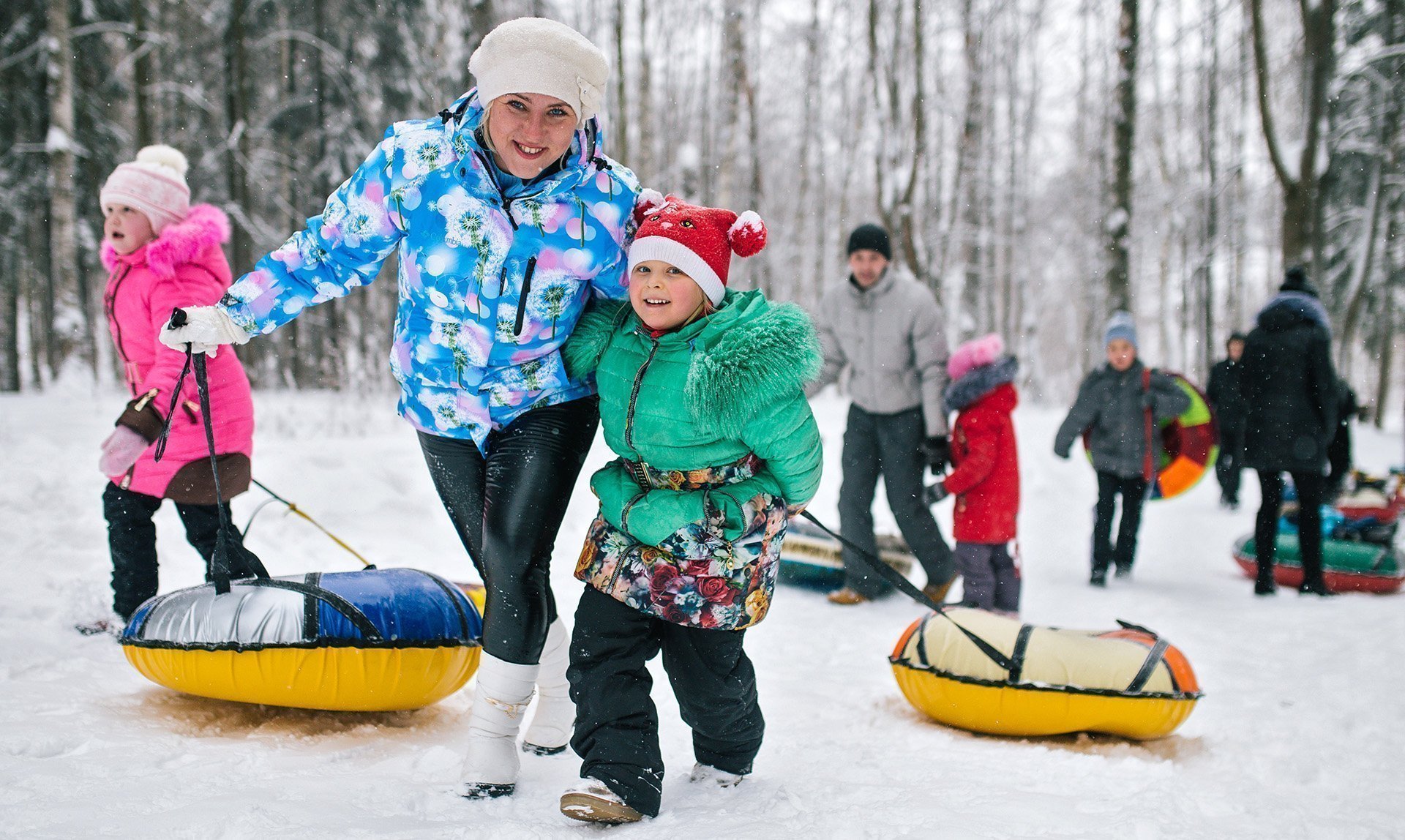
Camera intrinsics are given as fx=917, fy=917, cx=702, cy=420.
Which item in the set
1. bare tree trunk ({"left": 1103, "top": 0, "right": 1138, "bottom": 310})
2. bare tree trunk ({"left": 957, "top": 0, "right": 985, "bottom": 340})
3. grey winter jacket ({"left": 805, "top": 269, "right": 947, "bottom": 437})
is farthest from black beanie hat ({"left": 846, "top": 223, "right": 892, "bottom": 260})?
bare tree trunk ({"left": 957, "top": 0, "right": 985, "bottom": 340})

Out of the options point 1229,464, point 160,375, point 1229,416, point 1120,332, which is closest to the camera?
point 160,375

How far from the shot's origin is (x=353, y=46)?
16578 mm

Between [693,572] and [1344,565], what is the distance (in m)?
6.20

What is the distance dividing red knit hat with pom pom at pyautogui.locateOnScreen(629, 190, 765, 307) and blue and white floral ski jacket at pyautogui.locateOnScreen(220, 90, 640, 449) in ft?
0.43

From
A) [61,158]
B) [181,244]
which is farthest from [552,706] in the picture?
[61,158]

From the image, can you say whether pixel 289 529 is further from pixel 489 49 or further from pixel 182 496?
pixel 489 49

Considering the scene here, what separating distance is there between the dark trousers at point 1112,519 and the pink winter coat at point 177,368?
5637mm

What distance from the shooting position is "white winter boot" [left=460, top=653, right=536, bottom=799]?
2.38 meters

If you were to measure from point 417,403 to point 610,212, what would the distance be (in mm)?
758

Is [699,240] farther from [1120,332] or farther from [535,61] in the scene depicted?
[1120,332]

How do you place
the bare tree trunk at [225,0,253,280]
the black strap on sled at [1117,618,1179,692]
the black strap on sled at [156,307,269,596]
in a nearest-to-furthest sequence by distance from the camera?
the black strap on sled at [156,307,269,596] → the black strap on sled at [1117,618,1179,692] → the bare tree trunk at [225,0,253,280]

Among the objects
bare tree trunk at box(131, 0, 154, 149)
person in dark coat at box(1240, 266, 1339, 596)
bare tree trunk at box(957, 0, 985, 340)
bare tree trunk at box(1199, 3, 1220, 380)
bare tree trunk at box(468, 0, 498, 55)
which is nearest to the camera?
person in dark coat at box(1240, 266, 1339, 596)

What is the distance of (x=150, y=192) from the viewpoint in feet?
12.1

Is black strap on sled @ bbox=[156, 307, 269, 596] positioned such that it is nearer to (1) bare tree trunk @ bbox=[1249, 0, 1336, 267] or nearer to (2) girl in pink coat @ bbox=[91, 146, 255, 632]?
(2) girl in pink coat @ bbox=[91, 146, 255, 632]
